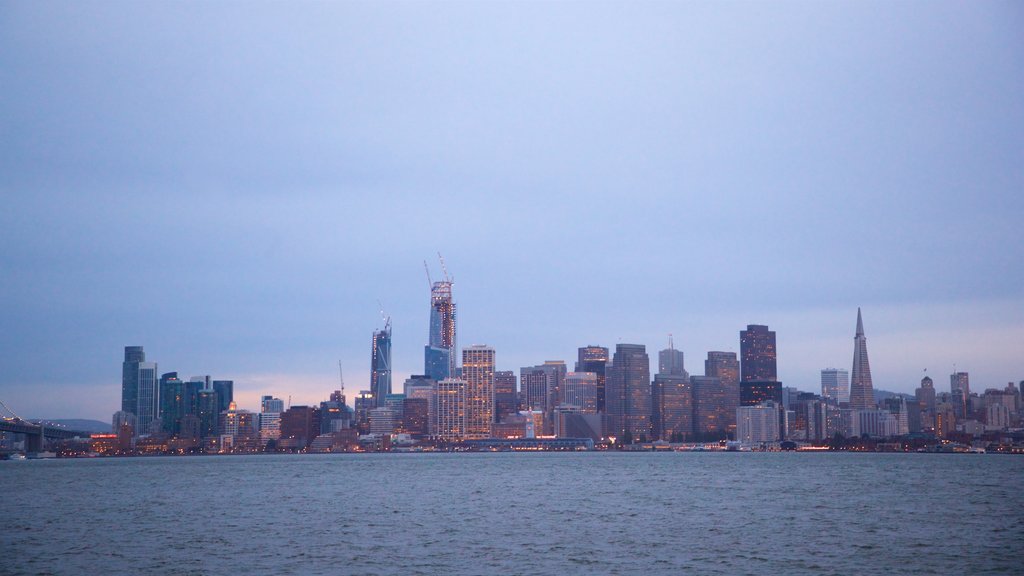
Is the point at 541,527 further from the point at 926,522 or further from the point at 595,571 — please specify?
the point at 926,522

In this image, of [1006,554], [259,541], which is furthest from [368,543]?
[1006,554]

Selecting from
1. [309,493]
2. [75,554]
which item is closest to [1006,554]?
[75,554]

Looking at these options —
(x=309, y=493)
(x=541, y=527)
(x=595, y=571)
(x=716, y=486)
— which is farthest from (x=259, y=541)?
(x=716, y=486)

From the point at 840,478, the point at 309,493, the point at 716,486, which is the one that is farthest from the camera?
the point at 840,478

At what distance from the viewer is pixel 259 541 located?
54.9 meters

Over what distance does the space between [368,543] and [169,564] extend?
11.2 meters

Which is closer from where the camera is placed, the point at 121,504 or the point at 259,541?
the point at 259,541

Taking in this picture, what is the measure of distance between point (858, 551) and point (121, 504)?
64.8 meters

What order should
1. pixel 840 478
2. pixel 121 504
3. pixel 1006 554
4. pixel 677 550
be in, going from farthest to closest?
pixel 840 478, pixel 121 504, pixel 677 550, pixel 1006 554

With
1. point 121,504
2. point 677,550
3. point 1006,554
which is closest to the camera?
point 1006,554

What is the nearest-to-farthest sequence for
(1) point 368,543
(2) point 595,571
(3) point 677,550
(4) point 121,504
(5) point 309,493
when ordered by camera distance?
1. (2) point 595,571
2. (3) point 677,550
3. (1) point 368,543
4. (4) point 121,504
5. (5) point 309,493

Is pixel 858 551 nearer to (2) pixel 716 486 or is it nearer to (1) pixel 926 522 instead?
(1) pixel 926 522

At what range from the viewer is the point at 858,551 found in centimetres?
4803

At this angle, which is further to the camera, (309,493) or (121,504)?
(309,493)
